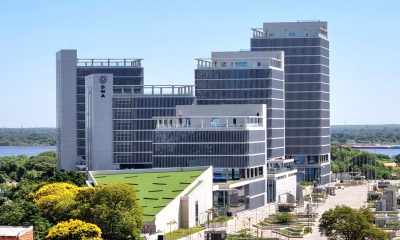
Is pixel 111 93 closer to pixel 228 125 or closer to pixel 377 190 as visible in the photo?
pixel 228 125

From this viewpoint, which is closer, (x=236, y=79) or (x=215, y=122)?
(x=215, y=122)

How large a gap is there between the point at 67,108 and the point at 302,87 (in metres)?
42.7

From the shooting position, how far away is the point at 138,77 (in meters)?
189

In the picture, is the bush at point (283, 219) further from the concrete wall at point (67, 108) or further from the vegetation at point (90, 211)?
the concrete wall at point (67, 108)

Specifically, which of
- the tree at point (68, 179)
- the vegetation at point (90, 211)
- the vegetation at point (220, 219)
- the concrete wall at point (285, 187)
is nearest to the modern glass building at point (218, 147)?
the vegetation at point (220, 219)

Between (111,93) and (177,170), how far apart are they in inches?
1308

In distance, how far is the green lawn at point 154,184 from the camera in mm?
117644

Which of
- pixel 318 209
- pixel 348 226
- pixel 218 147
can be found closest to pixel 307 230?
pixel 348 226

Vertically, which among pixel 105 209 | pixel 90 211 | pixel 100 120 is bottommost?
pixel 90 211

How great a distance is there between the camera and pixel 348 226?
105 m

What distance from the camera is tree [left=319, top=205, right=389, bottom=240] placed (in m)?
105

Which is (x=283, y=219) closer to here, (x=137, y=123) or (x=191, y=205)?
(x=191, y=205)

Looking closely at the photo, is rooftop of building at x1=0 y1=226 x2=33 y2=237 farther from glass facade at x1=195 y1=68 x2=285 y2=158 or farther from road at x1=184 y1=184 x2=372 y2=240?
glass facade at x1=195 y1=68 x2=285 y2=158

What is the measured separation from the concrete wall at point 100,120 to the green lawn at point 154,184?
32.7 m
